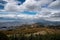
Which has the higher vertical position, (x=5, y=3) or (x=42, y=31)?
(x=5, y=3)

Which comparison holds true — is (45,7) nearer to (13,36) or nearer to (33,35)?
(33,35)

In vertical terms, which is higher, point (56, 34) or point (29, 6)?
point (29, 6)

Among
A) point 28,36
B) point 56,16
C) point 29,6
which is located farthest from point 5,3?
point 56,16

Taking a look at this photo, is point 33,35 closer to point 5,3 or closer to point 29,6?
point 29,6

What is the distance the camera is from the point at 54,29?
6.46m

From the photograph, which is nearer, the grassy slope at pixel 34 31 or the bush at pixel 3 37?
the bush at pixel 3 37

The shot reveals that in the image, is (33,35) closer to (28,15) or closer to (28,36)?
(28,36)

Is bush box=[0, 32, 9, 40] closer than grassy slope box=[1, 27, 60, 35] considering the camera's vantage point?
Yes

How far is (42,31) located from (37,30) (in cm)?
18

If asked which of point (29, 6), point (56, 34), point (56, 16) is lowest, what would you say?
point (56, 34)

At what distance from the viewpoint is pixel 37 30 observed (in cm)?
639

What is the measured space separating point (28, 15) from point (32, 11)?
0.67 ft

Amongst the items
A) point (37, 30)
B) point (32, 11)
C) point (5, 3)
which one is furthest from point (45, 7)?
point (5, 3)

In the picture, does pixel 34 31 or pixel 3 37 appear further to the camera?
pixel 34 31
